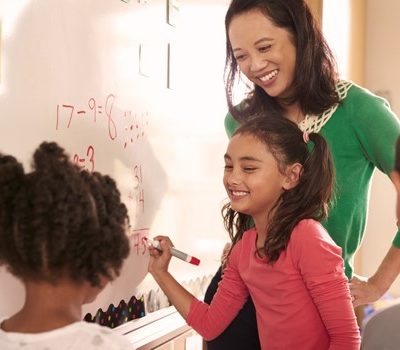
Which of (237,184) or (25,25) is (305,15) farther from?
(25,25)

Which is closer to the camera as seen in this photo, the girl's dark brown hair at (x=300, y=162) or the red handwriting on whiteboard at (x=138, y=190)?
the girl's dark brown hair at (x=300, y=162)

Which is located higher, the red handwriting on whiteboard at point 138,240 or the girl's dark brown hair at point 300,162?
the girl's dark brown hair at point 300,162

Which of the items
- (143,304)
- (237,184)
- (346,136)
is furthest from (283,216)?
(143,304)

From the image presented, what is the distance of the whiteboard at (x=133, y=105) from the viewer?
3.51 feet

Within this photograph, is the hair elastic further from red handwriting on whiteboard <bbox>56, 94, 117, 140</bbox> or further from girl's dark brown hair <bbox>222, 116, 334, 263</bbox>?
red handwriting on whiteboard <bbox>56, 94, 117, 140</bbox>

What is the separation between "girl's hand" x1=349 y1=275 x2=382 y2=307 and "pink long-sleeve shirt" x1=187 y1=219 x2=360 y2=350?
0.77 ft

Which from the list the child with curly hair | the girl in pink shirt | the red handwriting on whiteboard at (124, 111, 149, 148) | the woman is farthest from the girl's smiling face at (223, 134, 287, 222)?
the child with curly hair

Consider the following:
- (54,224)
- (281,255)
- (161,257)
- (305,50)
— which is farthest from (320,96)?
(54,224)

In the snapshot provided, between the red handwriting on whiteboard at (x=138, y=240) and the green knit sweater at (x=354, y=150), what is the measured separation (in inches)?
15.9

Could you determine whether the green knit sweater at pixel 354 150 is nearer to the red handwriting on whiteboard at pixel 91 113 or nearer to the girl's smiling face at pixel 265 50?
the girl's smiling face at pixel 265 50

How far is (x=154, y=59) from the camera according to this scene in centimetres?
147

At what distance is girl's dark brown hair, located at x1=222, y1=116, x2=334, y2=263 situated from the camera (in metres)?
1.27

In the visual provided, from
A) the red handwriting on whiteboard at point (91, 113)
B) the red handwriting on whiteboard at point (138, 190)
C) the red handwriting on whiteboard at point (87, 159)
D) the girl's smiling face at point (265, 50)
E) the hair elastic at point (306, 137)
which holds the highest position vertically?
the girl's smiling face at point (265, 50)

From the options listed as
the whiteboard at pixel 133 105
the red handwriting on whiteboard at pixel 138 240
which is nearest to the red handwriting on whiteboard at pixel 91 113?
the whiteboard at pixel 133 105
